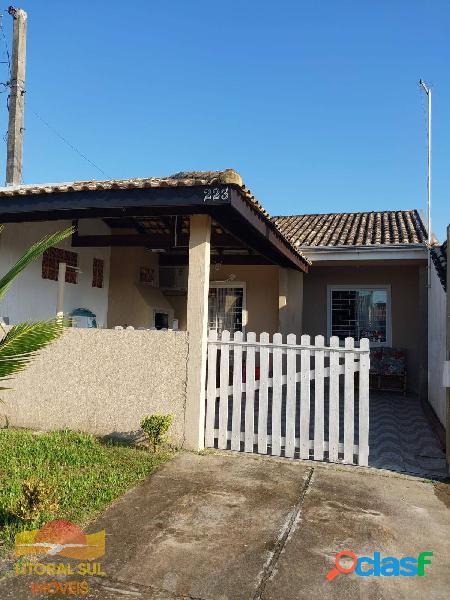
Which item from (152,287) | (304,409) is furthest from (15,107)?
(304,409)

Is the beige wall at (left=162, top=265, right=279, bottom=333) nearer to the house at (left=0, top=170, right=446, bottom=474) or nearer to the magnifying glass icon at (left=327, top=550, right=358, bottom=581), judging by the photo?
the house at (left=0, top=170, right=446, bottom=474)

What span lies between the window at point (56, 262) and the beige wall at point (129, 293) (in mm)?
1409

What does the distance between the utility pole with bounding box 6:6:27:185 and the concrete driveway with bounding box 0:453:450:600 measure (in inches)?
384

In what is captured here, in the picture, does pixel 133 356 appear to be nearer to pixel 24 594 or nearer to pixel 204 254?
pixel 204 254

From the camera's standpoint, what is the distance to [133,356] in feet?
19.9

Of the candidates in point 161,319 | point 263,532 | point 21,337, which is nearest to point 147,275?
point 161,319

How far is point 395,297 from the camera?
38.5ft

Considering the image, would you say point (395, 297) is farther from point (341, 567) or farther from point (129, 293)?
point (341, 567)

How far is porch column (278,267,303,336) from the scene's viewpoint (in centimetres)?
1102

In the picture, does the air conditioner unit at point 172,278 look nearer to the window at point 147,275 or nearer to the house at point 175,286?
the house at point 175,286

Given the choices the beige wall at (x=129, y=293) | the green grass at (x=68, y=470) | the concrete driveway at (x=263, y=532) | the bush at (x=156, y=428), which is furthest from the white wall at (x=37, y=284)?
the concrete driveway at (x=263, y=532)

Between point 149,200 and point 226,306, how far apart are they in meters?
7.08

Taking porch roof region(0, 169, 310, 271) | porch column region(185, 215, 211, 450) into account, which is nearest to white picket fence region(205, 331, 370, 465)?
porch column region(185, 215, 211, 450)

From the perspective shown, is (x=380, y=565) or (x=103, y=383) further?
(x=103, y=383)
